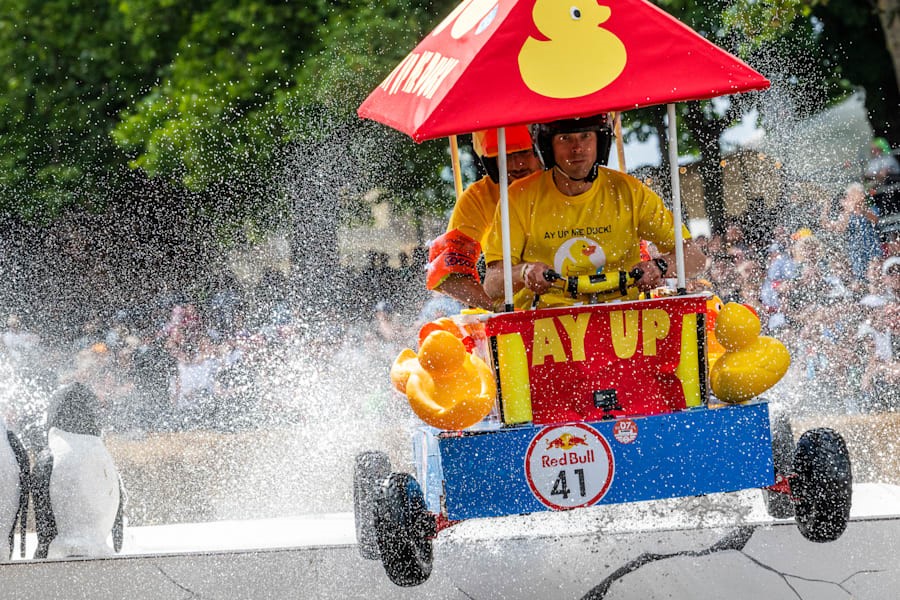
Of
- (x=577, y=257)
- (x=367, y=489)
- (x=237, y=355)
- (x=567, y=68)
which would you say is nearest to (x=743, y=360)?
(x=577, y=257)

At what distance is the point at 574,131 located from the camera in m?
4.73

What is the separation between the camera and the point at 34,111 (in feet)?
53.7

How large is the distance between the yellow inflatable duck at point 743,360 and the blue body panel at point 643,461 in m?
0.14

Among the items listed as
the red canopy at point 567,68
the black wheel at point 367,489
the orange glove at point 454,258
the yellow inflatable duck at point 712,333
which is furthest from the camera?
the black wheel at point 367,489

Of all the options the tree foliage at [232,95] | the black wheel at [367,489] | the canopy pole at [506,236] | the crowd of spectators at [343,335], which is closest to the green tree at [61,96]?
the tree foliage at [232,95]

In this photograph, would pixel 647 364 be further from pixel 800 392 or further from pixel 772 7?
pixel 800 392

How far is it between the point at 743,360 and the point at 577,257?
0.79 m

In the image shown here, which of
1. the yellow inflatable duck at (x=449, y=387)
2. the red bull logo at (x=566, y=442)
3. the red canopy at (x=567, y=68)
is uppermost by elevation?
the red canopy at (x=567, y=68)

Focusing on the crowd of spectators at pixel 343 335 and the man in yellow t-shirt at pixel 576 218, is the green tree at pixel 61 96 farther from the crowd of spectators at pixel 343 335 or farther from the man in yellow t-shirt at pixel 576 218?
the man in yellow t-shirt at pixel 576 218

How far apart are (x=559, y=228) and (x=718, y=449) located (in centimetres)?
113

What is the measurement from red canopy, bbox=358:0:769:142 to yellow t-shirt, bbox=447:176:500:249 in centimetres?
86

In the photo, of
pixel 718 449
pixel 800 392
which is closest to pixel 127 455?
pixel 800 392

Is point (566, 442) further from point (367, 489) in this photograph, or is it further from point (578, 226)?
point (367, 489)

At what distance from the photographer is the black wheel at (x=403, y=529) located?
4.48 meters
